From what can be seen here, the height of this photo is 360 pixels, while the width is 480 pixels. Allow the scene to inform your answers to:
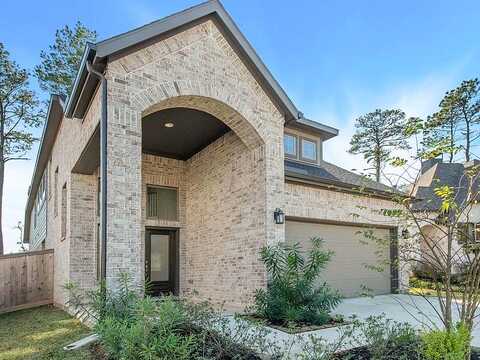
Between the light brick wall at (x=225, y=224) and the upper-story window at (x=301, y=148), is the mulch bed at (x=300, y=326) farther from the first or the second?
the upper-story window at (x=301, y=148)

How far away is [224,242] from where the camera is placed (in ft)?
33.8

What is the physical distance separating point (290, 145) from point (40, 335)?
9.24 m

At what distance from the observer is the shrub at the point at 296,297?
744 centimetres

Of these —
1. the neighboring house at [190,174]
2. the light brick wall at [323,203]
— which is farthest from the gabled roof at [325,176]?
the light brick wall at [323,203]

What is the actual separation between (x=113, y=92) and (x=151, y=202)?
559cm

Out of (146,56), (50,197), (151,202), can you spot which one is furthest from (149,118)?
(50,197)

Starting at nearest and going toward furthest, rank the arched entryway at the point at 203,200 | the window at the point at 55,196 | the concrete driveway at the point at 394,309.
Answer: the concrete driveway at the point at 394,309, the arched entryway at the point at 203,200, the window at the point at 55,196

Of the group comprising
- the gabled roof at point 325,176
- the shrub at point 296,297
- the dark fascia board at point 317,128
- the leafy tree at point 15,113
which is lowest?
the shrub at point 296,297

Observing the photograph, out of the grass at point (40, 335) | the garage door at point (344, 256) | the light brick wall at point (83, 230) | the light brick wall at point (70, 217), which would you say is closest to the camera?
the grass at point (40, 335)

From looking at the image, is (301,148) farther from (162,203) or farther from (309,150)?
(162,203)

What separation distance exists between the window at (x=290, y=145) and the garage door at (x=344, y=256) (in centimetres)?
302

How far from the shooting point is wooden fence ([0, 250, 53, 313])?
1120 cm

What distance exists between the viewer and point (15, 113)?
19.7m

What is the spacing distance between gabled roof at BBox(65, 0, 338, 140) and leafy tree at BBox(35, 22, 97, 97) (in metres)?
14.4
